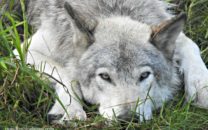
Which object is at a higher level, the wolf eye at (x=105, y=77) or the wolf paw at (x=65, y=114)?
the wolf eye at (x=105, y=77)

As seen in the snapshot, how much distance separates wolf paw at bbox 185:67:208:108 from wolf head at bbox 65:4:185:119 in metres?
0.22

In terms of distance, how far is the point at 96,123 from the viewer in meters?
4.15

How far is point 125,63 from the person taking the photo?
13.8 ft

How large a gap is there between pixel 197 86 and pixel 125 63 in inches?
37.9

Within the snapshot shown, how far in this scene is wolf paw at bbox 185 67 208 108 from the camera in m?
4.70

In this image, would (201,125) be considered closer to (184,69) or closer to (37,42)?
(184,69)

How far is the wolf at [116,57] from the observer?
167 inches

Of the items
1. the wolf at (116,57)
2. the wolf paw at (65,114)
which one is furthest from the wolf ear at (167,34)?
the wolf paw at (65,114)

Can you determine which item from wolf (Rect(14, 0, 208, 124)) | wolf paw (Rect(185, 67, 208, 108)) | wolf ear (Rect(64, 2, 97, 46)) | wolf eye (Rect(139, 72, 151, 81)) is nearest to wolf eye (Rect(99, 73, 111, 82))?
wolf (Rect(14, 0, 208, 124))

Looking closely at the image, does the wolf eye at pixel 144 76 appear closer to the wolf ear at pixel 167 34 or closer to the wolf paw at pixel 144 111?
the wolf paw at pixel 144 111

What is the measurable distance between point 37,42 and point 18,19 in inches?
31.3

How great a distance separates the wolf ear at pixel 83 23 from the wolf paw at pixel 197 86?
43.3 inches

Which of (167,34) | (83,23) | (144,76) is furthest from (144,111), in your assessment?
(83,23)

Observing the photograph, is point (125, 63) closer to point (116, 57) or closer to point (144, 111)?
point (116, 57)
